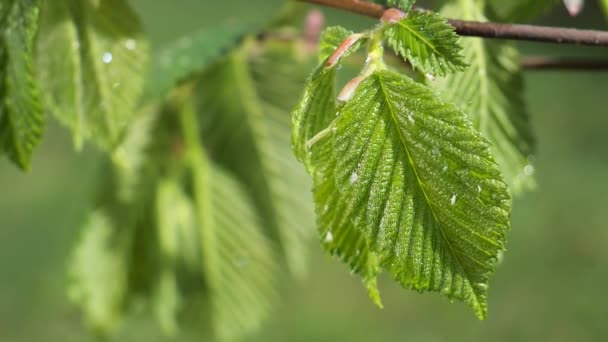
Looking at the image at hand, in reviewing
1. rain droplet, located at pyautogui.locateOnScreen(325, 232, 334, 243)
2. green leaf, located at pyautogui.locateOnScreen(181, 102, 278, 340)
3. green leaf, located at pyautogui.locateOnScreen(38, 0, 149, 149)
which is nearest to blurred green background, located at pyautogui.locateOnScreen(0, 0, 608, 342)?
green leaf, located at pyautogui.locateOnScreen(181, 102, 278, 340)

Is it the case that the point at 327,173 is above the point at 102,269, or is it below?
above

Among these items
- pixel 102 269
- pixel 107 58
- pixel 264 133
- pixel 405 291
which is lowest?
pixel 405 291

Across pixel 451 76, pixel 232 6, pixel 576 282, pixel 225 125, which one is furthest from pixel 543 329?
pixel 232 6

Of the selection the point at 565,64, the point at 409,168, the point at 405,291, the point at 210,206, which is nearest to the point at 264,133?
the point at 210,206

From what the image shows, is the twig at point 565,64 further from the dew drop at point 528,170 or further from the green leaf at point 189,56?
the green leaf at point 189,56

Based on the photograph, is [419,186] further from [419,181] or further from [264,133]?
[264,133]

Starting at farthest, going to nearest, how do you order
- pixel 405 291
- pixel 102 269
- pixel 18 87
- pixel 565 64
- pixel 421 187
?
pixel 405 291, pixel 102 269, pixel 565 64, pixel 18 87, pixel 421 187
